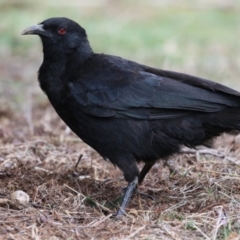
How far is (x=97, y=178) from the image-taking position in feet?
21.3

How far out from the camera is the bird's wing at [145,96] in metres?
5.74

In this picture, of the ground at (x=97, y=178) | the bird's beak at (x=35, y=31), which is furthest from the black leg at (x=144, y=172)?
the bird's beak at (x=35, y=31)

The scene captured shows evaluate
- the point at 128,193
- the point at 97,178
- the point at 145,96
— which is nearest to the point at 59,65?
the point at 145,96

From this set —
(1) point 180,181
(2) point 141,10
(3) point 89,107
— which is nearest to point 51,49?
(3) point 89,107

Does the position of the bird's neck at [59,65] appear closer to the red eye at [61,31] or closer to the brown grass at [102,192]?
the red eye at [61,31]

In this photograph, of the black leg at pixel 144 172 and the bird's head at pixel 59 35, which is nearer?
the bird's head at pixel 59 35

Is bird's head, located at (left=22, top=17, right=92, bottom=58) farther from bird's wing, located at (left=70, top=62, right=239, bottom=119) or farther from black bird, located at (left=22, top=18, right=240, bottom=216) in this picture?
bird's wing, located at (left=70, top=62, right=239, bottom=119)

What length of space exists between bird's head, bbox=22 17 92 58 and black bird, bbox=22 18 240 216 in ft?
1.10

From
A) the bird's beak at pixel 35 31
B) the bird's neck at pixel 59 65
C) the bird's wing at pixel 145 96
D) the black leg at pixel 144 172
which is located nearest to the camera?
the bird's wing at pixel 145 96

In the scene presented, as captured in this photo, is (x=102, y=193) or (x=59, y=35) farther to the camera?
(x=59, y=35)

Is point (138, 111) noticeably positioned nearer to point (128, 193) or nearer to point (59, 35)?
point (128, 193)

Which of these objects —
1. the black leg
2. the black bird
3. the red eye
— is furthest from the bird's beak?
the black leg

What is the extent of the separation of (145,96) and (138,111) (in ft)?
0.50

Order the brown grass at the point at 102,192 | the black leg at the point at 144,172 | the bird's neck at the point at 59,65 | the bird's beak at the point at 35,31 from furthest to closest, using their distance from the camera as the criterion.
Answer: the black leg at the point at 144,172 → the bird's beak at the point at 35,31 → the bird's neck at the point at 59,65 → the brown grass at the point at 102,192
